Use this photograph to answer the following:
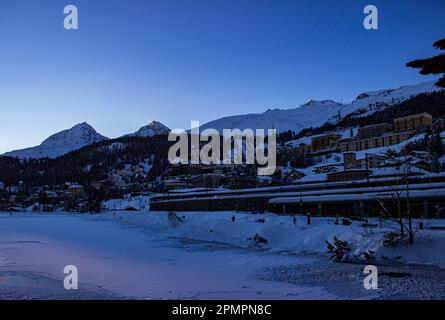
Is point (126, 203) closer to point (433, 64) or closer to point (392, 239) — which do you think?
point (392, 239)

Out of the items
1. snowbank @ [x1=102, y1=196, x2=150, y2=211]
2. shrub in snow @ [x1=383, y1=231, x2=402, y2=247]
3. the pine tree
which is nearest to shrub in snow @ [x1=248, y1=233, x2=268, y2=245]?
shrub in snow @ [x1=383, y1=231, x2=402, y2=247]

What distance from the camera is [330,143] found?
142m

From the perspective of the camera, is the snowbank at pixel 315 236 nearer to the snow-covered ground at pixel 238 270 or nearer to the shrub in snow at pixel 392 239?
the snow-covered ground at pixel 238 270

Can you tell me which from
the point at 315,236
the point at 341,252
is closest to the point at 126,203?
the point at 315,236

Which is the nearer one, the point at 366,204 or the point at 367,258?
the point at 367,258

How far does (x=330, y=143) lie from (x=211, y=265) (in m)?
130

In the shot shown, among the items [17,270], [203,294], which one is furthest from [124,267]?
[203,294]

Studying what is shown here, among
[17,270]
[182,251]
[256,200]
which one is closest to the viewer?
[17,270]

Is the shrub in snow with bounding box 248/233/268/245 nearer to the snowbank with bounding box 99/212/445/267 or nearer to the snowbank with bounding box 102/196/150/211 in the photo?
the snowbank with bounding box 99/212/445/267

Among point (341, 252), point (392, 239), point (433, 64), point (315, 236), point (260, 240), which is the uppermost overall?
point (433, 64)

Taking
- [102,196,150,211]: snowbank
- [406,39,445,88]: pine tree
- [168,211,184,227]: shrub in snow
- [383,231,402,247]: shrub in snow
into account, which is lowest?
[102,196,150,211]: snowbank
